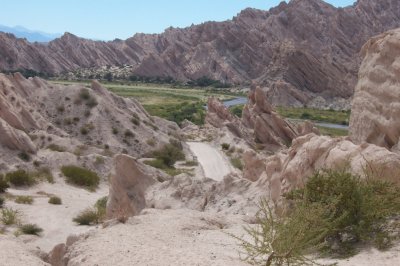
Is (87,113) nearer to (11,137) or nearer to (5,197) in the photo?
(11,137)

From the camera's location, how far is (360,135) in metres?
25.6

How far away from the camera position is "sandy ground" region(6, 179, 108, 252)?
2777 cm

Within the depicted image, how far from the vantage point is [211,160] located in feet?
197

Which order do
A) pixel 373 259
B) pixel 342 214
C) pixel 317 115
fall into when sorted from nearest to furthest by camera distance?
pixel 373 259 → pixel 342 214 → pixel 317 115

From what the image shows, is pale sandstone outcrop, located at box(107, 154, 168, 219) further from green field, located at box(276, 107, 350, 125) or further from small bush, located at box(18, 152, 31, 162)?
green field, located at box(276, 107, 350, 125)

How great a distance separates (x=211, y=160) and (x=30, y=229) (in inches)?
1340

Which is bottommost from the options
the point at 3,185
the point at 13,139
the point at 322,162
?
the point at 3,185

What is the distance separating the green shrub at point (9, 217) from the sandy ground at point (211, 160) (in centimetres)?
2360

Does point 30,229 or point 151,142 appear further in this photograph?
point 151,142

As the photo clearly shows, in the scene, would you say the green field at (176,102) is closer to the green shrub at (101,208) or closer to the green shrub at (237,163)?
the green shrub at (237,163)

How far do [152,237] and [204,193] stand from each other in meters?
9.29

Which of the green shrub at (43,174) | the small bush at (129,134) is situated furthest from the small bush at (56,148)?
the small bush at (129,134)

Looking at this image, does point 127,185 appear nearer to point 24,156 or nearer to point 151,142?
point 24,156

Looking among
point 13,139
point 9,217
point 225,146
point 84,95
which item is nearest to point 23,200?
point 9,217
